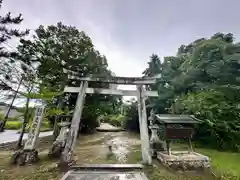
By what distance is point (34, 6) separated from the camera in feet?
25.8

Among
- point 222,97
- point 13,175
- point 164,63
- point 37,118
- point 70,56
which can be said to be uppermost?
point 164,63

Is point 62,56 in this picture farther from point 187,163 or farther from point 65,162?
point 187,163

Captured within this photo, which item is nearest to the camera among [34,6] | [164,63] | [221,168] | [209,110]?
[221,168]

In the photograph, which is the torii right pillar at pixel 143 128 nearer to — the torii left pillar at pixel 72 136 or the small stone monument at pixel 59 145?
the torii left pillar at pixel 72 136

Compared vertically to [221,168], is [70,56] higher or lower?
higher

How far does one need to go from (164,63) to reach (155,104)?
4.09 metres

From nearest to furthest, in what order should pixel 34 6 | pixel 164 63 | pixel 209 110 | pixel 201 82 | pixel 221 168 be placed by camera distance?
pixel 221 168 → pixel 34 6 → pixel 209 110 → pixel 201 82 → pixel 164 63

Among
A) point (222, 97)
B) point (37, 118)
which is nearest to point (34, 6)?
point (37, 118)

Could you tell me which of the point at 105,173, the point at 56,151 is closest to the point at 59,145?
the point at 56,151

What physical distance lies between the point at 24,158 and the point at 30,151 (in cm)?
32

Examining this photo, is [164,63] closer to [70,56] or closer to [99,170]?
[70,56]

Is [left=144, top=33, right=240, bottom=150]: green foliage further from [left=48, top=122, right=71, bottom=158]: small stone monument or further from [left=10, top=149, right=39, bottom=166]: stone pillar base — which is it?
[left=10, top=149, right=39, bottom=166]: stone pillar base

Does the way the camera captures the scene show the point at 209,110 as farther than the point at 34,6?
Yes

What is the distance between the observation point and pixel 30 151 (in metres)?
6.10
